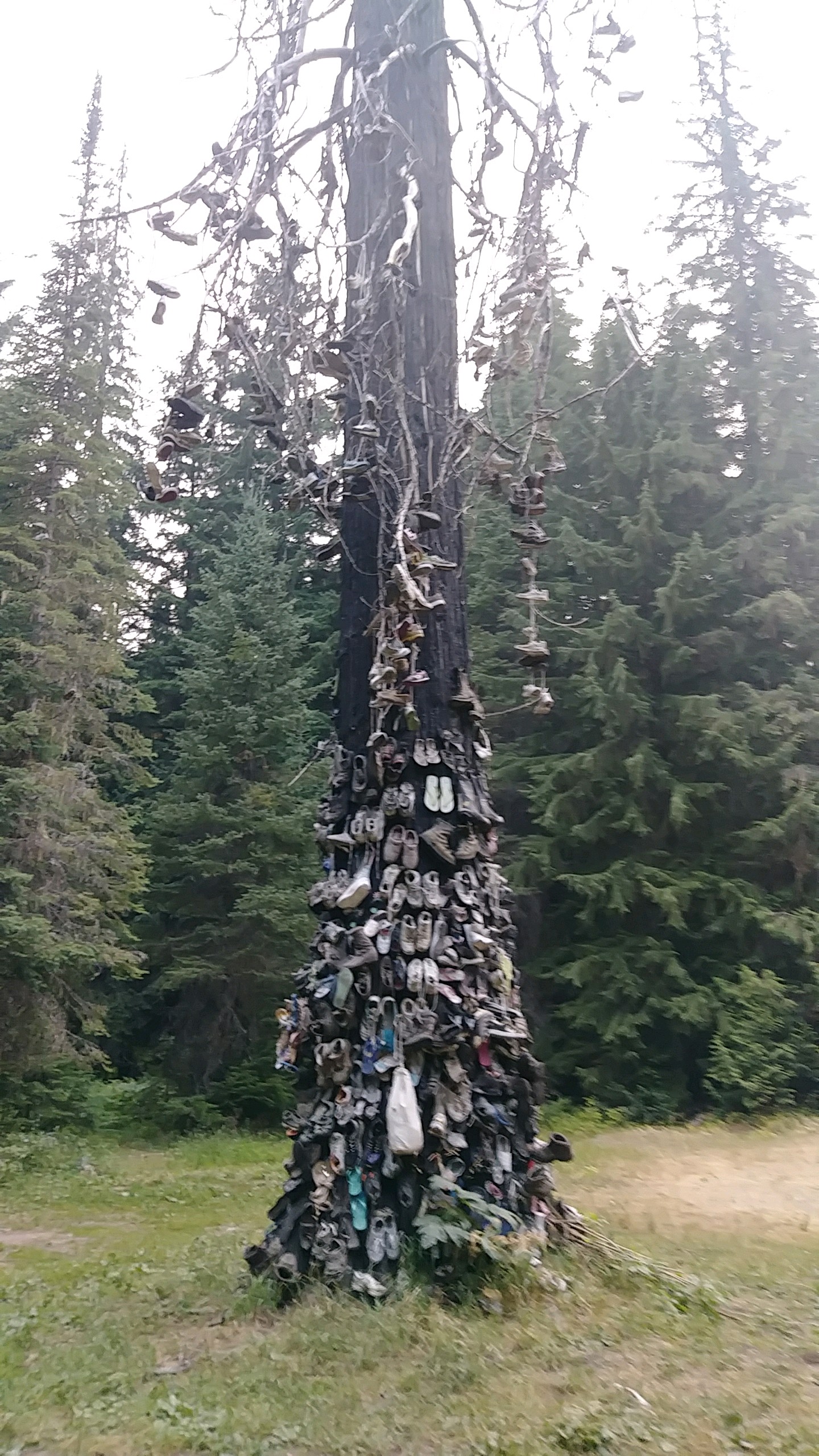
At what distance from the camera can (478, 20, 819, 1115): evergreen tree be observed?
1009 centimetres

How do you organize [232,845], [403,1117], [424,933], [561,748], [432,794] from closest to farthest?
[403,1117]
[424,933]
[432,794]
[232,845]
[561,748]

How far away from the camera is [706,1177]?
20.2ft

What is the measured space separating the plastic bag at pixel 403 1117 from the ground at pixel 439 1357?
0.44 meters

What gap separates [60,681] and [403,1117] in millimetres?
7769

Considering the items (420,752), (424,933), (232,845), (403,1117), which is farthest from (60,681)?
(403,1117)

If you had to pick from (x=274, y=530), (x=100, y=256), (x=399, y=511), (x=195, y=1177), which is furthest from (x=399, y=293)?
(x=274, y=530)

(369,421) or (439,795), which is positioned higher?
(369,421)

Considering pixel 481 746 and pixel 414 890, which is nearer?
pixel 414 890

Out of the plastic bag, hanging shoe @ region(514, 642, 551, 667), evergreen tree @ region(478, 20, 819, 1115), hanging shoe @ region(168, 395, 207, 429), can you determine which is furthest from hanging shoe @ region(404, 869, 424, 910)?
evergreen tree @ region(478, 20, 819, 1115)

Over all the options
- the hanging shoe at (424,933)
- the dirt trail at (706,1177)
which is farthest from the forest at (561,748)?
the hanging shoe at (424,933)

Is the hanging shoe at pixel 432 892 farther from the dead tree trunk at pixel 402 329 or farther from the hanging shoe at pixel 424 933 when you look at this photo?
the dead tree trunk at pixel 402 329

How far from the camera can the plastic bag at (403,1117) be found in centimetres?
346

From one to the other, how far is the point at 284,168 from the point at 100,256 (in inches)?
51.1

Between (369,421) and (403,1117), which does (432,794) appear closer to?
(403,1117)
